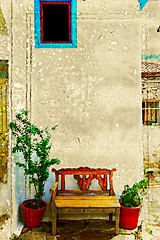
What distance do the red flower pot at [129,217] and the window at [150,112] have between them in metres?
6.32

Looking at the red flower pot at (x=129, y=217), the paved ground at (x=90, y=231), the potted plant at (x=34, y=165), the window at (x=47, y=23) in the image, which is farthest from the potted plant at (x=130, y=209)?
the window at (x=47, y=23)

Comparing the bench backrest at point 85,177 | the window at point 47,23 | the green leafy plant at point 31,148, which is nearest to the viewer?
the green leafy plant at point 31,148

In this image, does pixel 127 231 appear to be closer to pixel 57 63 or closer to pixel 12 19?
pixel 57 63

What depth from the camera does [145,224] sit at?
4.06 meters

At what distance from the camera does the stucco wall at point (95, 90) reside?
157 inches

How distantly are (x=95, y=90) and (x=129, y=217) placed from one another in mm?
2186

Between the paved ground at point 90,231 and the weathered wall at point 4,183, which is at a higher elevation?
the weathered wall at point 4,183

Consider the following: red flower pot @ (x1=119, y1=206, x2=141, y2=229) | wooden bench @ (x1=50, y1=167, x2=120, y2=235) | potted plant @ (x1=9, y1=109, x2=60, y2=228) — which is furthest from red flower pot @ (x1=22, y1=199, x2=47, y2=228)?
red flower pot @ (x1=119, y1=206, x2=141, y2=229)

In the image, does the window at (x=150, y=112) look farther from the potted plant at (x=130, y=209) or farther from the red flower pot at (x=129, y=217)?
the red flower pot at (x=129, y=217)

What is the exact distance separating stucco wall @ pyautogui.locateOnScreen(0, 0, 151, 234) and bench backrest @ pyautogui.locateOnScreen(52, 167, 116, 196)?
199 mm

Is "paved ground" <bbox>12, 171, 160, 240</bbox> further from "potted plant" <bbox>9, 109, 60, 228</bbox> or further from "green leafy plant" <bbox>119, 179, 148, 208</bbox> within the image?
"green leafy plant" <bbox>119, 179, 148, 208</bbox>

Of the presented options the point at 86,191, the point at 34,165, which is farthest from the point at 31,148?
the point at 86,191

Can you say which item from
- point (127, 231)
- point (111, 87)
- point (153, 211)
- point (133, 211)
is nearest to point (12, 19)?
point (111, 87)

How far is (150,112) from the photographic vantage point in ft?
31.9
